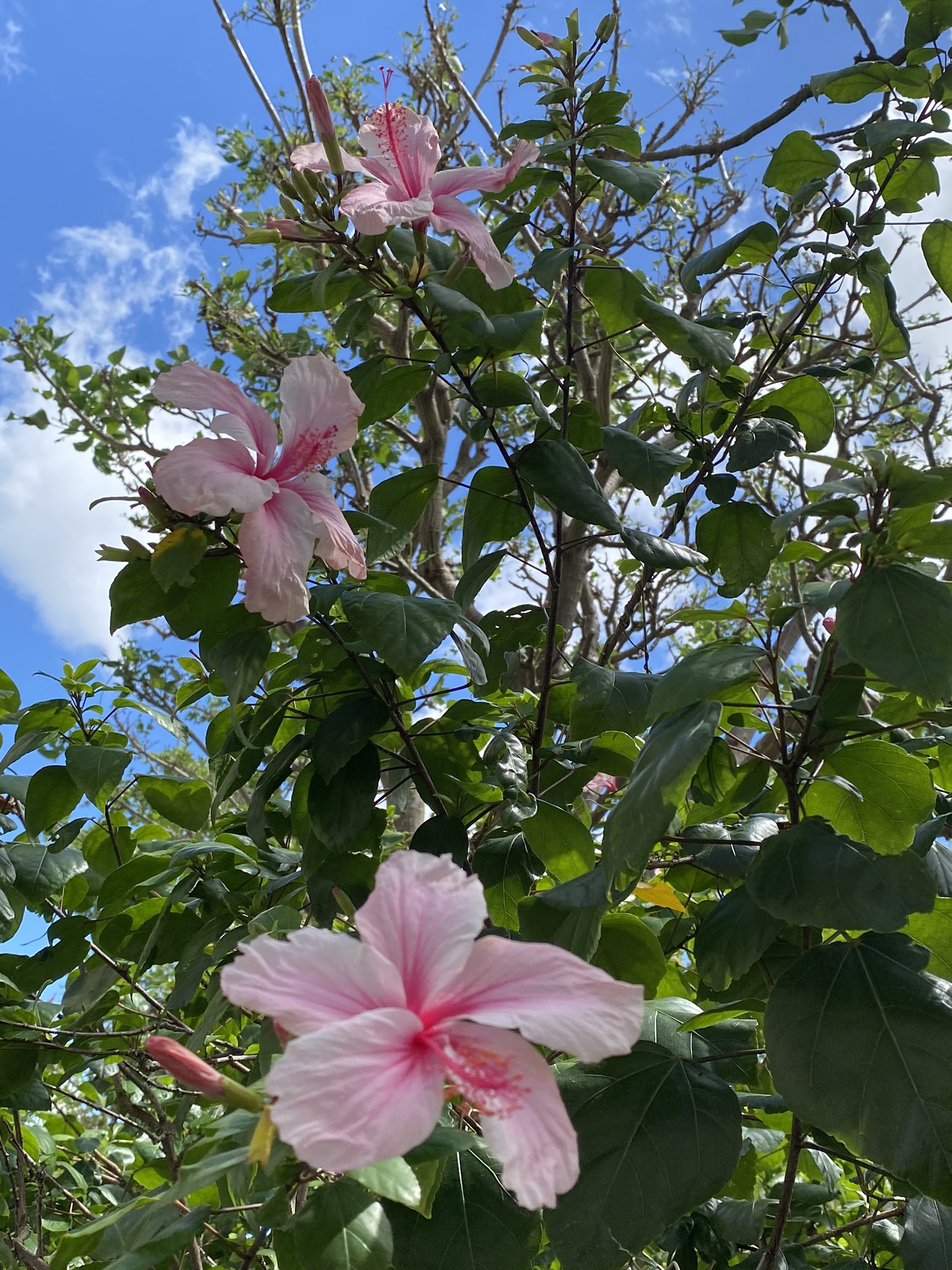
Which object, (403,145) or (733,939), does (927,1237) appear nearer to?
Answer: (733,939)

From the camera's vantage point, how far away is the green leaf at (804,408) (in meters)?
1.47

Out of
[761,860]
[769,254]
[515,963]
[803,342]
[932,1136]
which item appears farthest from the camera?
[803,342]

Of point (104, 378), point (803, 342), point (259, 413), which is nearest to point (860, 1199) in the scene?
point (259, 413)

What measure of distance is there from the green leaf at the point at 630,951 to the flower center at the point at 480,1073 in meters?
0.65

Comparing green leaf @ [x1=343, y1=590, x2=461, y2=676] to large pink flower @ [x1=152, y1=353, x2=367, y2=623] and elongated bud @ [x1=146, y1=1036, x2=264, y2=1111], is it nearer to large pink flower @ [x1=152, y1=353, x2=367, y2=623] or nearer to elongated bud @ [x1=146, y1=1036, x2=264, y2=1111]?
large pink flower @ [x1=152, y1=353, x2=367, y2=623]

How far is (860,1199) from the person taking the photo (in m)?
1.91

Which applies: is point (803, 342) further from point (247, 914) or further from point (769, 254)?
point (247, 914)

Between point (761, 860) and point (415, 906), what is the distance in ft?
1.52

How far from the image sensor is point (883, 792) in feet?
3.42

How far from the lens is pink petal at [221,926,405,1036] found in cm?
56

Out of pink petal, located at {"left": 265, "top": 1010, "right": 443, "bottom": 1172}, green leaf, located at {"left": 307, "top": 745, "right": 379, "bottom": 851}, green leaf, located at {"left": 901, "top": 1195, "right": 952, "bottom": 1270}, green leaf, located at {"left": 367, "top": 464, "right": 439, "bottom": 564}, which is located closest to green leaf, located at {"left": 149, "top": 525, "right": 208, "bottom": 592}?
green leaf, located at {"left": 307, "top": 745, "right": 379, "bottom": 851}

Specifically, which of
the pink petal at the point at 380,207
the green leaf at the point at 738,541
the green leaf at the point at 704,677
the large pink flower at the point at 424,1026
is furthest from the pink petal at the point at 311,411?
the green leaf at the point at 738,541

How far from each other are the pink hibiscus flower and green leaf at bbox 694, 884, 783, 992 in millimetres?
769

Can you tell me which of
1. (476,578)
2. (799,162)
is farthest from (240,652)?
(799,162)
